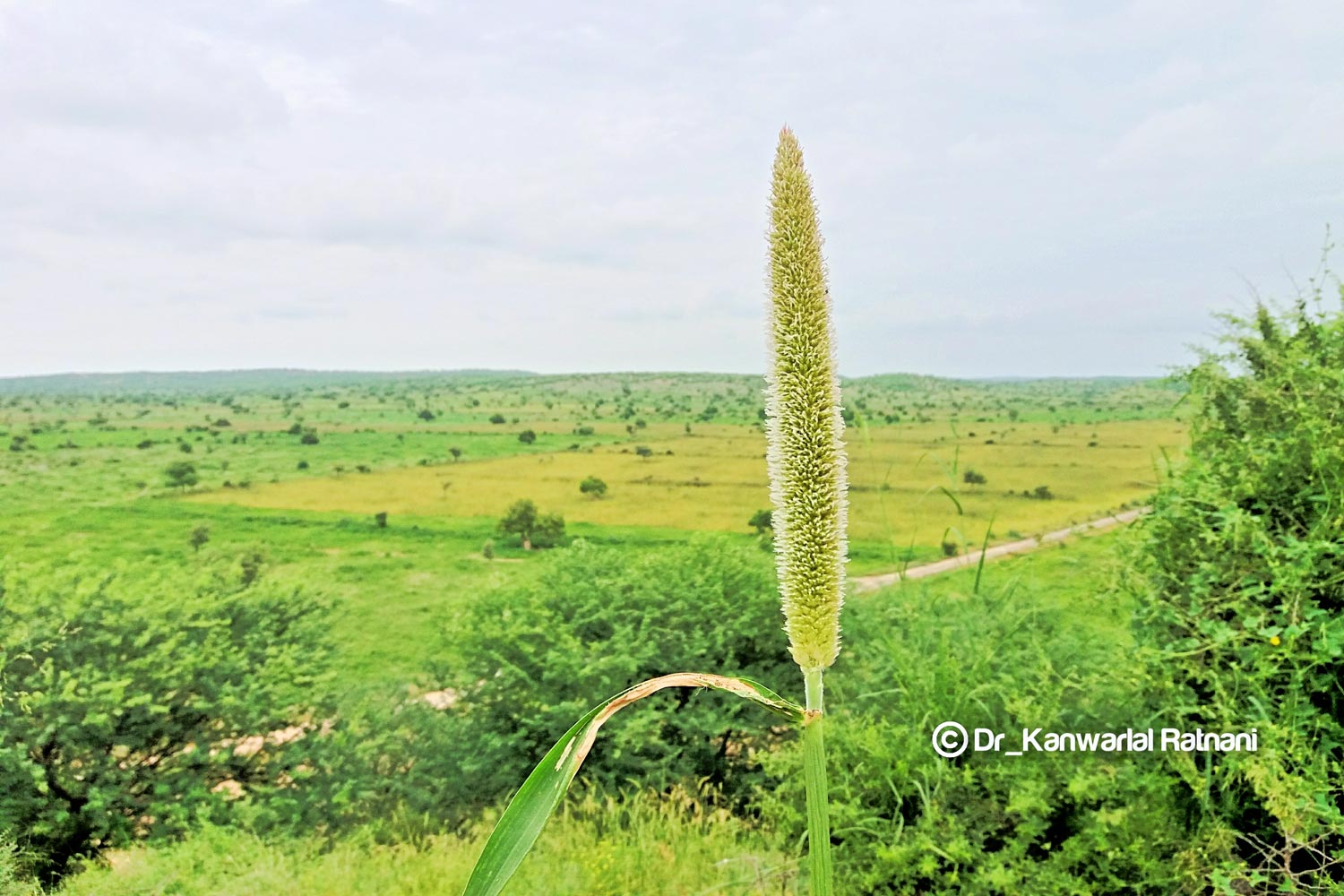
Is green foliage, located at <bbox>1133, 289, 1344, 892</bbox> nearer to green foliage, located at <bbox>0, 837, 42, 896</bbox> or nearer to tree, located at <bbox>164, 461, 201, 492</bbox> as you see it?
green foliage, located at <bbox>0, 837, 42, 896</bbox>

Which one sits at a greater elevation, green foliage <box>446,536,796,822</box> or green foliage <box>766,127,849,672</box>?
green foliage <box>766,127,849,672</box>

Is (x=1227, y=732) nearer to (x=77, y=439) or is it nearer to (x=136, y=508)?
(x=136, y=508)

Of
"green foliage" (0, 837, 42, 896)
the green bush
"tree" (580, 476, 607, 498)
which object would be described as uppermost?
the green bush

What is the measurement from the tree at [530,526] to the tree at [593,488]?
5200 mm

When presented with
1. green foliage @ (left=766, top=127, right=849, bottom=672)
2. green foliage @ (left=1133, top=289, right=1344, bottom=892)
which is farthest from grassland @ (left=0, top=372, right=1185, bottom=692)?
green foliage @ (left=766, top=127, right=849, bottom=672)

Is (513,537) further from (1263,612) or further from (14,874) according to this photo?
(1263,612)

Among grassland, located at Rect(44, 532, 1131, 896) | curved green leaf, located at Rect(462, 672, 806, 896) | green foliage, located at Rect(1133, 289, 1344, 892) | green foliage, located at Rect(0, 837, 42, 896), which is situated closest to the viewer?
curved green leaf, located at Rect(462, 672, 806, 896)

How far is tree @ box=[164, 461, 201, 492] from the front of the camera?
1171 inches

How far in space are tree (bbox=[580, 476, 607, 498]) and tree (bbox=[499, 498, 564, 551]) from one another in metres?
5.20

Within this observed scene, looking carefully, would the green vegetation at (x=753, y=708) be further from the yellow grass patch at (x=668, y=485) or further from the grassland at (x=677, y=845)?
the yellow grass patch at (x=668, y=485)

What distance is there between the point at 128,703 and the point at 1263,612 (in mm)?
8688

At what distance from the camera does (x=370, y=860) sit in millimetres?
6066

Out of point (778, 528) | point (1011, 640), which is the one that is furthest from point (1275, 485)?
point (778, 528)

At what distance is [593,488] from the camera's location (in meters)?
33.5
